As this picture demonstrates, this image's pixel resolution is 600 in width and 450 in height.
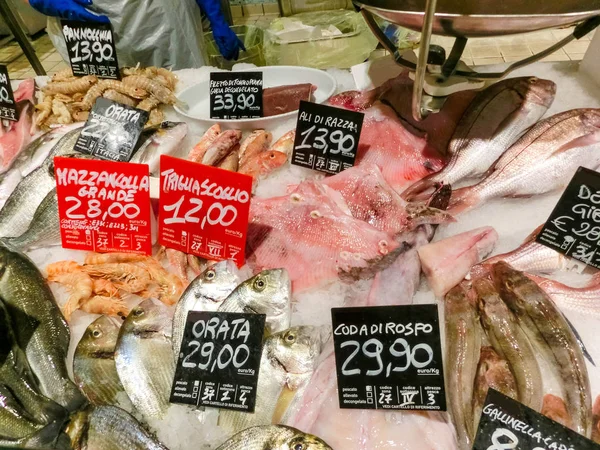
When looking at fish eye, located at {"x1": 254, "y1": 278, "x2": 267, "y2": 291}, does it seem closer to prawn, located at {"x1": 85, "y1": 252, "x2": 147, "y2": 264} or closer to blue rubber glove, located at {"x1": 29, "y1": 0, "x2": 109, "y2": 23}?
prawn, located at {"x1": 85, "y1": 252, "x2": 147, "y2": 264}

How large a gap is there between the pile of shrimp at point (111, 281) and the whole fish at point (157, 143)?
621 mm

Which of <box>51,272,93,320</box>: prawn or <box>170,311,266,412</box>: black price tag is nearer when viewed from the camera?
<box>170,311,266,412</box>: black price tag

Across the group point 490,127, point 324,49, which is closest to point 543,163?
point 490,127

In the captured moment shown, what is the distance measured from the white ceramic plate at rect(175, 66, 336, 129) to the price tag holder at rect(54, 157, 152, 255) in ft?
2.58

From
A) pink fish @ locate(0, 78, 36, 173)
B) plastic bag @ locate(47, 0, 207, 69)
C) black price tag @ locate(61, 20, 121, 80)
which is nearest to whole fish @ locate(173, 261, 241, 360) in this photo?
pink fish @ locate(0, 78, 36, 173)

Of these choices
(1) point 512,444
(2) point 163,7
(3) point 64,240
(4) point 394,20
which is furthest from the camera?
(2) point 163,7

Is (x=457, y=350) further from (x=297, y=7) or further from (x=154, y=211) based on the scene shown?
(x=297, y=7)

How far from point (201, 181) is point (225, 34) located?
287 centimetres

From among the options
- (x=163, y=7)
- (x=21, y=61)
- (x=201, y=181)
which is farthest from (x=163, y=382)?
(x=21, y=61)

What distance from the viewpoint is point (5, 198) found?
2.29 m

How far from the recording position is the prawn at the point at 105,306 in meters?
1.69

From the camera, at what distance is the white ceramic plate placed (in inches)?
94.3

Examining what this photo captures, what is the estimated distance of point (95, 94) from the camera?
2.62m

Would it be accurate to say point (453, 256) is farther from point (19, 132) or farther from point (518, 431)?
point (19, 132)
